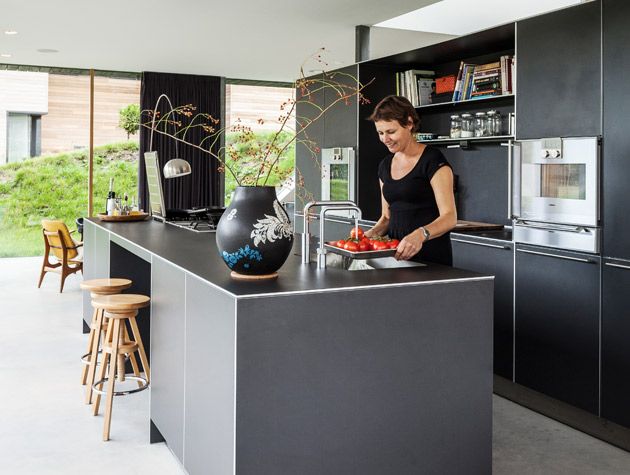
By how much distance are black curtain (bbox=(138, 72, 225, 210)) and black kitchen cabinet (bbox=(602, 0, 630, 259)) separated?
7397 mm

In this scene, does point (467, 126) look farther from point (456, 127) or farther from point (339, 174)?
point (339, 174)

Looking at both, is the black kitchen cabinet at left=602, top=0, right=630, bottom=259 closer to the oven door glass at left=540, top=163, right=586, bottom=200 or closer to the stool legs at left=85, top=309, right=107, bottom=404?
the oven door glass at left=540, top=163, right=586, bottom=200

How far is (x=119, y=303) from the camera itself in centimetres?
358

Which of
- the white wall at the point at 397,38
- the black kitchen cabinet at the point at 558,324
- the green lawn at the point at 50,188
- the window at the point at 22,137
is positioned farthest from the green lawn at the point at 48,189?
the black kitchen cabinet at the point at 558,324

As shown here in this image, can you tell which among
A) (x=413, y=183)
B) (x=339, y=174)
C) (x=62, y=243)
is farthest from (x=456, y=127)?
(x=62, y=243)

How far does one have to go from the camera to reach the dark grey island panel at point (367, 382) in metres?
2.23

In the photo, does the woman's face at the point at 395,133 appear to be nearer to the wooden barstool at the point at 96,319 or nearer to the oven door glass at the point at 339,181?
the wooden barstool at the point at 96,319

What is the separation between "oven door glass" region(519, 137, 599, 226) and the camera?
11.7 ft

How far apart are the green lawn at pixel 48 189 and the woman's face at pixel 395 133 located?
25.8 ft

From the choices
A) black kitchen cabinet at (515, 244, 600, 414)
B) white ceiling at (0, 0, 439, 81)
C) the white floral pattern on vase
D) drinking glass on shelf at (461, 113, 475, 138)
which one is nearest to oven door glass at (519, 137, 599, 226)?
black kitchen cabinet at (515, 244, 600, 414)

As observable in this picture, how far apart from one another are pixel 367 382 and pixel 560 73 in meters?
2.25

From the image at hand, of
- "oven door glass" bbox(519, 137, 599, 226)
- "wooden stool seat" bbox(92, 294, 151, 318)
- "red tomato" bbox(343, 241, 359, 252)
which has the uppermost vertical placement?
"oven door glass" bbox(519, 137, 599, 226)

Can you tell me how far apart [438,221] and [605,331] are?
1039mm

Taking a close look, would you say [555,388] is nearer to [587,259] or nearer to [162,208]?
[587,259]
